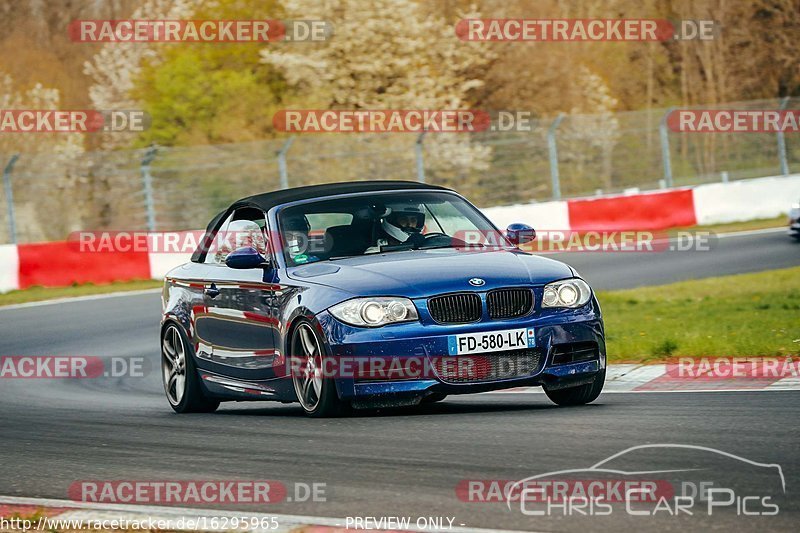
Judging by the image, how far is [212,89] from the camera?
138 feet

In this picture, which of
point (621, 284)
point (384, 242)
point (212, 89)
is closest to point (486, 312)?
point (384, 242)

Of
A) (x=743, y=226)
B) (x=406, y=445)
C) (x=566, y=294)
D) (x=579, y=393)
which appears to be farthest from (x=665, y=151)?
(x=406, y=445)

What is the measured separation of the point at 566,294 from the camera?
8.67 m

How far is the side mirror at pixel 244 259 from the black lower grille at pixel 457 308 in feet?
5.16

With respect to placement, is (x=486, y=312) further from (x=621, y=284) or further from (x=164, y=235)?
(x=164, y=235)

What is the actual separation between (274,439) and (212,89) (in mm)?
34876

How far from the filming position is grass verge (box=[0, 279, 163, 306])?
22594 millimetres

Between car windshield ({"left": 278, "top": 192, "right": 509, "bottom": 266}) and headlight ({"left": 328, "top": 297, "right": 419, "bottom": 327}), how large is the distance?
0.98 metres

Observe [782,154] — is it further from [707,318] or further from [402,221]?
[402,221]

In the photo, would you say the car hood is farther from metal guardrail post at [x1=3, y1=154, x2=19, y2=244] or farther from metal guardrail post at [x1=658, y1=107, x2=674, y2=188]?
metal guardrail post at [x1=658, y1=107, x2=674, y2=188]

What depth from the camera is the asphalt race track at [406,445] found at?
5.92 m

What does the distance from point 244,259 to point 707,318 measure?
6.51 metres

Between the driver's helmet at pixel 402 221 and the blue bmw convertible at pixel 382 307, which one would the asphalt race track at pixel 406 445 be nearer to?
the blue bmw convertible at pixel 382 307

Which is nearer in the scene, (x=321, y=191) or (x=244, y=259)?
→ (x=244, y=259)
